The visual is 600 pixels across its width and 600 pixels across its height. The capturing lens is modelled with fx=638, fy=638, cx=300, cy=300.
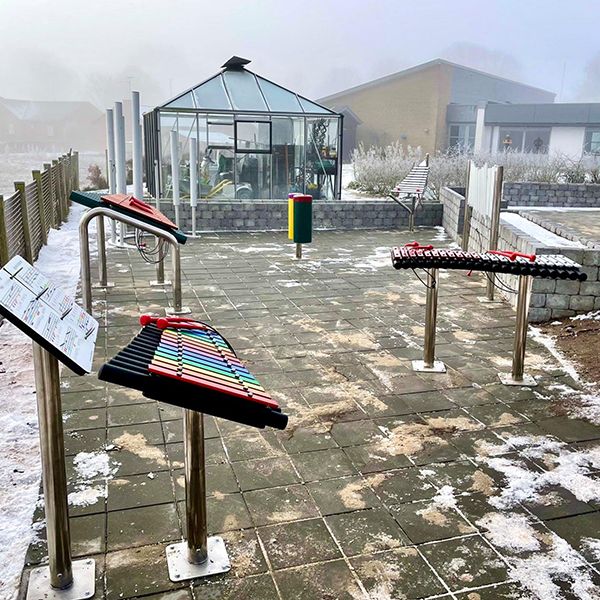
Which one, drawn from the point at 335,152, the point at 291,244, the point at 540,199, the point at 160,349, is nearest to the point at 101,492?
the point at 160,349

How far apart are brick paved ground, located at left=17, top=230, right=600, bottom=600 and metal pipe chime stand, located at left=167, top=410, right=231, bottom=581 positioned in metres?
0.06

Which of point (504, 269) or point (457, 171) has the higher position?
point (457, 171)

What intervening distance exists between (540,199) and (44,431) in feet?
48.4

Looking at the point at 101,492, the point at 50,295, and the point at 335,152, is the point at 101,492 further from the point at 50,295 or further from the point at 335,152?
the point at 335,152

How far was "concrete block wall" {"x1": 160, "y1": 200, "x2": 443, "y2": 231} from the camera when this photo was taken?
1145 cm

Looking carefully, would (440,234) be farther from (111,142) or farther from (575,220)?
(111,142)

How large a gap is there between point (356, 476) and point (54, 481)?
5.15 ft

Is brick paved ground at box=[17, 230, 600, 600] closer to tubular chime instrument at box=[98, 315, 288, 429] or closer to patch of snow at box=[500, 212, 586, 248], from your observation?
tubular chime instrument at box=[98, 315, 288, 429]

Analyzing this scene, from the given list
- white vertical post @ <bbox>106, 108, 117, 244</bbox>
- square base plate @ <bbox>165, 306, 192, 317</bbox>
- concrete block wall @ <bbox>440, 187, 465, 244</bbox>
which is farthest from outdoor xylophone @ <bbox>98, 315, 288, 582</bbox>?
concrete block wall @ <bbox>440, 187, 465, 244</bbox>

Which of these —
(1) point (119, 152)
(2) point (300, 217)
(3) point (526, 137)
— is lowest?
(2) point (300, 217)

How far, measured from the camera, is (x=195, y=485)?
261 cm

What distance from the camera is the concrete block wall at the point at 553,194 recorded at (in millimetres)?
15133

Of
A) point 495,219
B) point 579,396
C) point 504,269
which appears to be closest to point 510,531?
point 579,396

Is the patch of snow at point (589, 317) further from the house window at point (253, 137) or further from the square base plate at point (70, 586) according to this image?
the house window at point (253, 137)
